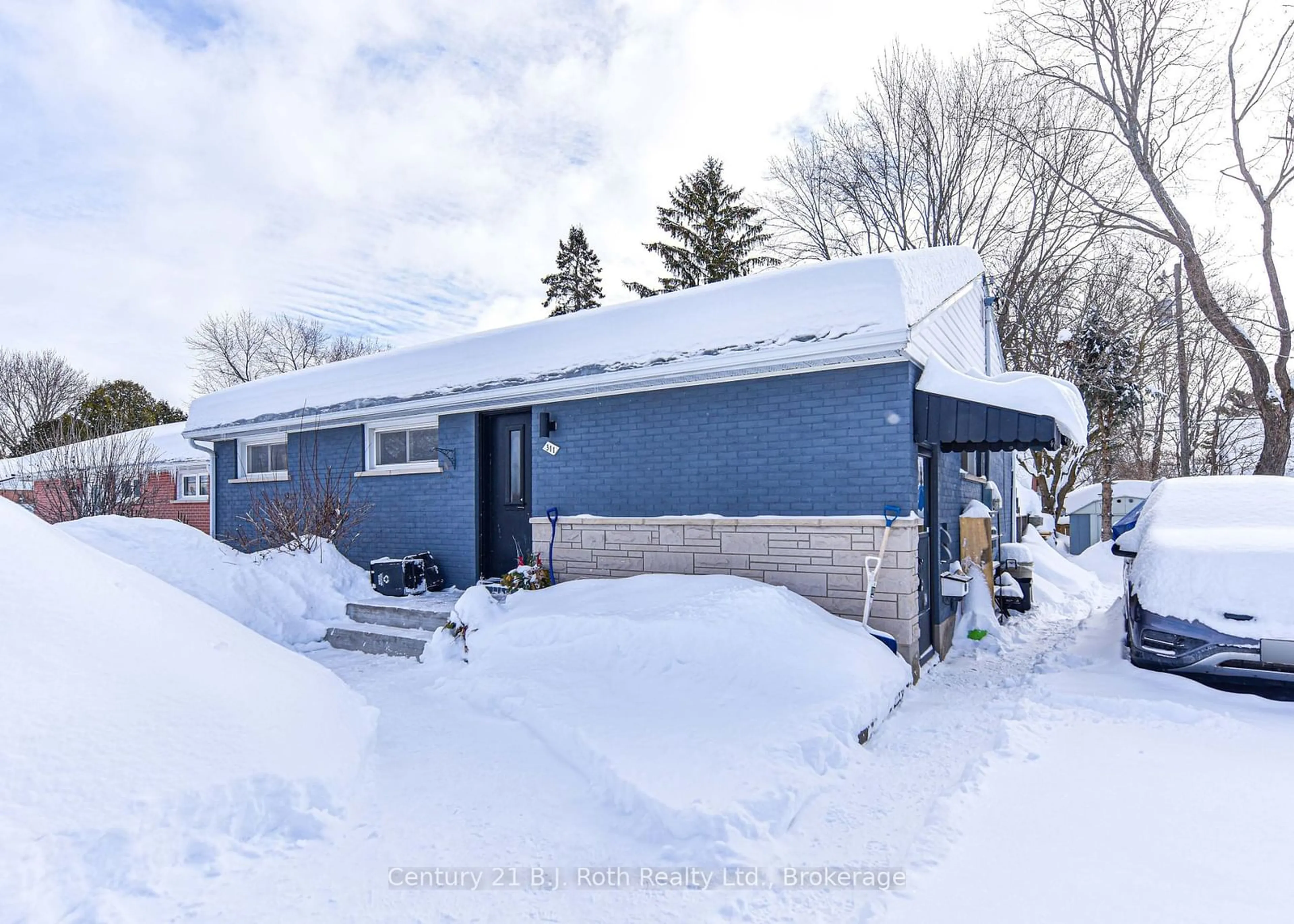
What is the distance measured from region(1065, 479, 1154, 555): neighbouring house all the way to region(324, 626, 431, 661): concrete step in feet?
63.8

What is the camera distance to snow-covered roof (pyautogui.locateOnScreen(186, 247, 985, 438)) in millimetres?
5551

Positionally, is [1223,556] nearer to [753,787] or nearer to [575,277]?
[753,787]

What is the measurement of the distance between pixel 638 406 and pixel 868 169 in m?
17.8

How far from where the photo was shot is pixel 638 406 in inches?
269

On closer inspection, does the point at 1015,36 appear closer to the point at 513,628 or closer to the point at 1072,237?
the point at 1072,237

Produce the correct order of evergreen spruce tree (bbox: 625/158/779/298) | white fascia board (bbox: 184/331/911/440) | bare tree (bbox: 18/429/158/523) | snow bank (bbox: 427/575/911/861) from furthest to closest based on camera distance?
1. evergreen spruce tree (bbox: 625/158/779/298)
2. bare tree (bbox: 18/429/158/523)
3. white fascia board (bbox: 184/331/911/440)
4. snow bank (bbox: 427/575/911/861)

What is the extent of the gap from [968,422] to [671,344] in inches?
107

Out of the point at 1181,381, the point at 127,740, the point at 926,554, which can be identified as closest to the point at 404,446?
the point at 926,554

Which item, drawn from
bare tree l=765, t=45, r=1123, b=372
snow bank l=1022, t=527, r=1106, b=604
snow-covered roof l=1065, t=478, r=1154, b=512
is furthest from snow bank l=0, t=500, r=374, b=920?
snow-covered roof l=1065, t=478, r=1154, b=512

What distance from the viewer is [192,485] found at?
15.4 meters

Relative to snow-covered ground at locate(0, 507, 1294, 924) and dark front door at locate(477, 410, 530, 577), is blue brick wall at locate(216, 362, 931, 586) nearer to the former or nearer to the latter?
dark front door at locate(477, 410, 530, 577)

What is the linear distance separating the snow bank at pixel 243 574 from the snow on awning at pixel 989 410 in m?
6.35

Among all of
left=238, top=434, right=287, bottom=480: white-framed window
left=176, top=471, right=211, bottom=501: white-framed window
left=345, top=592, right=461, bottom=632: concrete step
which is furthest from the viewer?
left=176, top=471, right=211, bottom=501: white-framed window

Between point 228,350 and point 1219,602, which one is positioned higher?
point 228,350
